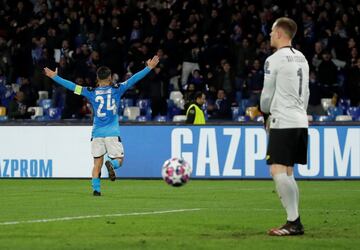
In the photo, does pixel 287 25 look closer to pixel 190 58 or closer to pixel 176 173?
pixel 176 173

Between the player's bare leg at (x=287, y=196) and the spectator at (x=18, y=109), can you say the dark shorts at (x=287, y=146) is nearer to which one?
the player's bare leg at (x=287, y=196)

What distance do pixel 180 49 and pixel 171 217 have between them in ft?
51.4

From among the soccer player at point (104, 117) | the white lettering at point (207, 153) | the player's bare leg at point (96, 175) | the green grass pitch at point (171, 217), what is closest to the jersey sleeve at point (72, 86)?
the soccer player at point (104, 117)

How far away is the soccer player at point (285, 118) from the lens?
1126 centimetres

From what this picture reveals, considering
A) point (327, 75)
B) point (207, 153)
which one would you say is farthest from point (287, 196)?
point (327, 75)

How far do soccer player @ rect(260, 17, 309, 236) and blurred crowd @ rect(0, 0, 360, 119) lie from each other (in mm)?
14520

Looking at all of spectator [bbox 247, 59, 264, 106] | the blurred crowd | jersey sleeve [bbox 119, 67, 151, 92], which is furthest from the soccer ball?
spectator [bbox 247, 59, 264, 106]

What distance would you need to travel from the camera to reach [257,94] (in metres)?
27.5

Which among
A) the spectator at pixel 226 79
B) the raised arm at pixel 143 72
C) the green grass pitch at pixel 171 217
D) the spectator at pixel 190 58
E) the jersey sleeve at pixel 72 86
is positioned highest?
the spectator at pixel 190 58

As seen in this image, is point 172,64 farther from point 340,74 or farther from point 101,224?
point 101,224

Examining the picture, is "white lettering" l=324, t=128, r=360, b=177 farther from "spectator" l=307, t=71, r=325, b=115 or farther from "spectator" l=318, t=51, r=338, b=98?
"spectator" l=318, t=51, r=338, b=98

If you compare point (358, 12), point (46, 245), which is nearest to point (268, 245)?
point (46, 245)

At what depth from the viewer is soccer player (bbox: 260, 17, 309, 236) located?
11258 mm

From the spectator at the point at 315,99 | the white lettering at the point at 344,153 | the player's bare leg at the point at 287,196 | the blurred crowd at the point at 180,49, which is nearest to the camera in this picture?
the player's bare leg at the point at 287,196
